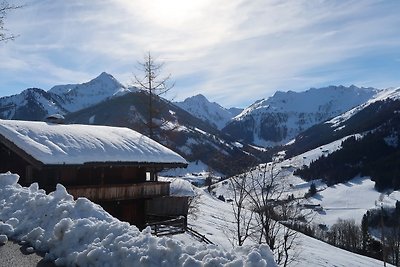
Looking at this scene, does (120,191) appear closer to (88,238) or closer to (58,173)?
(58,173)

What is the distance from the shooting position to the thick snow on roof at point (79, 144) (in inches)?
735

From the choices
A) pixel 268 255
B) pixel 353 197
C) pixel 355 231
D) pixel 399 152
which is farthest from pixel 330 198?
pixel 268 255

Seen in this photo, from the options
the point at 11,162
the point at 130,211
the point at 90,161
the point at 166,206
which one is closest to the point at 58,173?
the point at 90,161

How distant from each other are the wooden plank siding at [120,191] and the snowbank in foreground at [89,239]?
820 cm

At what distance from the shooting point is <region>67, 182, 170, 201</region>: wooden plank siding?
20031mm

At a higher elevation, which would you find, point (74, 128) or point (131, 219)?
point (74, 128)

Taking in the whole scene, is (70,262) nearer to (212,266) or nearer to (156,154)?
(212,266)

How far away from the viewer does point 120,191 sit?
2239 centimetres

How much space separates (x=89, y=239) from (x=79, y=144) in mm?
12397

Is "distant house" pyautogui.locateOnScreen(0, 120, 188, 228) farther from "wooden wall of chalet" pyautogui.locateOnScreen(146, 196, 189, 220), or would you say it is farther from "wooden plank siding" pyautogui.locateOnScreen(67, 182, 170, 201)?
"wooden wall of chalet" pyautogui.locateOnScreen(146, 196, 189, 220)

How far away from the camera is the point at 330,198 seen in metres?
181

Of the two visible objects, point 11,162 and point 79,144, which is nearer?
point 79,144

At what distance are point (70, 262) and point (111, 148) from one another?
13.7 metres

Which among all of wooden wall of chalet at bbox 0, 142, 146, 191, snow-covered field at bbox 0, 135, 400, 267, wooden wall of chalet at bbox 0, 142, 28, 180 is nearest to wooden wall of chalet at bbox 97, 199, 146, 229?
wooden wall of chalet at bbox 0, 142, 146, 191
